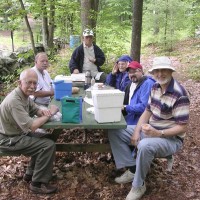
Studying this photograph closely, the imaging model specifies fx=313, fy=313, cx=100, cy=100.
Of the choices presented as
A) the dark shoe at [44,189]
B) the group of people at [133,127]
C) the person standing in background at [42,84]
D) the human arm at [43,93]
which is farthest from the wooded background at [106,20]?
the dark shoe at [44,189]

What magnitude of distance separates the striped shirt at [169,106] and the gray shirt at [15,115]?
1440 mm

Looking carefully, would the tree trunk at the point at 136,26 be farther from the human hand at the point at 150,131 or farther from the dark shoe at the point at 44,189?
the dark shoe at the point at 44,189

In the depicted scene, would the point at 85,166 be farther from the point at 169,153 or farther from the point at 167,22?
the point at 167,22

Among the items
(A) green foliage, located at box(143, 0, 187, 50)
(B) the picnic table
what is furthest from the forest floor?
(A) green foliage, located at box(143, 0, 187, 50)

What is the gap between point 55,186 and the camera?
12.8 feet

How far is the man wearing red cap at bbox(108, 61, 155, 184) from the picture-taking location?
389 centimetres

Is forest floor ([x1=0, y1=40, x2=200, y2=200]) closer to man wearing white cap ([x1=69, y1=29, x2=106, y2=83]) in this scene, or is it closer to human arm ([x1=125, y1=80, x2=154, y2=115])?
human arm ([x1=125, y1=80, x2=154, y2=115])

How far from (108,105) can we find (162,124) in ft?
2.35

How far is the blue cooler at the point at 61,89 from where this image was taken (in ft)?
14.9

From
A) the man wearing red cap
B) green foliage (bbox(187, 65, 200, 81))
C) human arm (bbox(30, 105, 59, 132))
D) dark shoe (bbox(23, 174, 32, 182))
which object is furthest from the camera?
green foliage (bbox(187, 65, 200, 81))

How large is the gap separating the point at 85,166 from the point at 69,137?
1.29m

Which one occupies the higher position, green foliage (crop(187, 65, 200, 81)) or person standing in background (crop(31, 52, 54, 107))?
person standing in background (crop(31, 52, 54, 107))

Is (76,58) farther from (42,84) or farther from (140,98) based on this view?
(140,98)

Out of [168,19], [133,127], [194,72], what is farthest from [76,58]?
[168,19]
